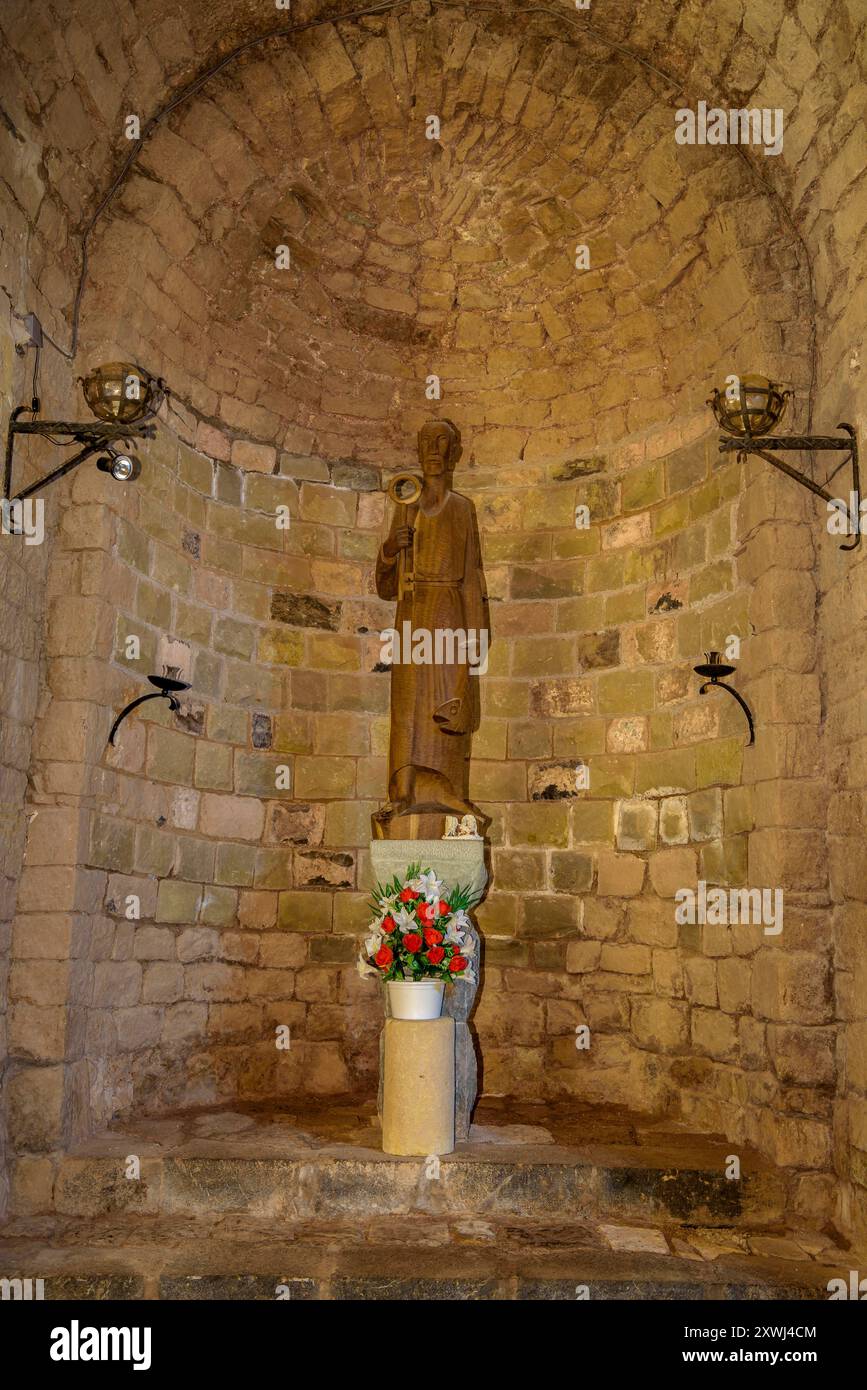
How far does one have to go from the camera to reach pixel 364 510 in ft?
22.5

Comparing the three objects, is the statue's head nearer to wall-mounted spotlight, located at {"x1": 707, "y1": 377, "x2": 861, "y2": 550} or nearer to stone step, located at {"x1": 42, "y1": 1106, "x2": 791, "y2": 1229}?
wall-mounted spotlight, located at {"x1": 707, "y1": 377, "x2": 861, "y2": 550}

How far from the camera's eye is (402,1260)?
155 inches

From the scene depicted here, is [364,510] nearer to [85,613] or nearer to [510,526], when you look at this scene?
[510,526]

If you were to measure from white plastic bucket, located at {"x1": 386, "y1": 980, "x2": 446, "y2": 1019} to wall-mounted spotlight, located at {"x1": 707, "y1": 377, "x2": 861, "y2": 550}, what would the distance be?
8.29 ft

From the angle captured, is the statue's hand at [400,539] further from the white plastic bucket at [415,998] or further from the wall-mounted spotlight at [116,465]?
the white plastic bucket at [415,998]

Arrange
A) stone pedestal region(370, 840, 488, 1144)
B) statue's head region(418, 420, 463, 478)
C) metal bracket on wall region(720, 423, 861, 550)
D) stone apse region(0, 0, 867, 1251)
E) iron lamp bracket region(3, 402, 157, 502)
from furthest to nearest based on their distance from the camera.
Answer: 1. statue's head region(418, 420, 463, 478)
2. stone pedestal region(370, 840, 488, 1144)
3. stone apse region(0, 0, 867, 1251)
4. metal bracket on wall region(720, 423, 861, 550)
5. iron lamp bracket region(3, 402, 157, 502)

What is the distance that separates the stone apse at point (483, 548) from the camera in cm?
468

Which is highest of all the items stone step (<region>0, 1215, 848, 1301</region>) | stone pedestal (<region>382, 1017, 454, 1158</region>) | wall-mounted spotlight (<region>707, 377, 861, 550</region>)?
wall-mounted spotlight (<region>707, 377, 861, 550</region>)

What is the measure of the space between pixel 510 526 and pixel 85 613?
281cm

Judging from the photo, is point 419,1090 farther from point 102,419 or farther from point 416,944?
point 102,419

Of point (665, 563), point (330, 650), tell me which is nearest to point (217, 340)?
point (330, 650)

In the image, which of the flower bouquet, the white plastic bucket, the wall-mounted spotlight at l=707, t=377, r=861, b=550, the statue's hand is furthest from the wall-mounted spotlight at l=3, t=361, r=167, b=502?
the white plastic bucket

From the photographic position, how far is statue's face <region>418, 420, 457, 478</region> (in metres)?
5.85

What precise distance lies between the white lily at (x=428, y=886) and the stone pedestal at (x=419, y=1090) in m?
0.51
